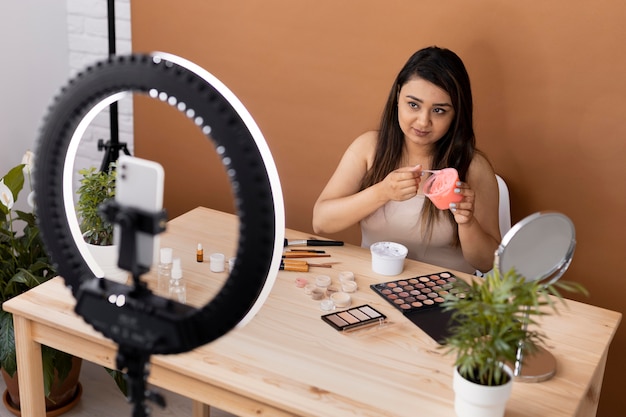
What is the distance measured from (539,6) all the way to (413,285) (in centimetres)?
92

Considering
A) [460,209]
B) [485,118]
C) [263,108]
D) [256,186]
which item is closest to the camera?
[256,186]

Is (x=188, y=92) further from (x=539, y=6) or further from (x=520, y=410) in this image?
(x=539, y=6)

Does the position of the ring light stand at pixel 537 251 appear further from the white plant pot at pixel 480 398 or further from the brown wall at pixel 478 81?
the brown wall at pixel 478 81

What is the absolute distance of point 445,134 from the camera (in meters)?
1.98

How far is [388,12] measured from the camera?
2182 millimetres

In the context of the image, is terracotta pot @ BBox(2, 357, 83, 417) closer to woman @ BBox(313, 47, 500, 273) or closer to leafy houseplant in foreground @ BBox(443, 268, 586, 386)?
woman @ BBox(313, 47, 500, 273)

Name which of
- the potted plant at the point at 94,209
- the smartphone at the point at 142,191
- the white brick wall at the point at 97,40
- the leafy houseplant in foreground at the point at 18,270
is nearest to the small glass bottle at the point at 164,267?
the potted plant at the point at 94,209

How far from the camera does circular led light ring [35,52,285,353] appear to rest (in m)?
0.51

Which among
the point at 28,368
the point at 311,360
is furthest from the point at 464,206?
the point at 28,368

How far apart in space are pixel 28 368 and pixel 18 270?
64cm

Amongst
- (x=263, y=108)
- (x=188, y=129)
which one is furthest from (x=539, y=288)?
(x=188, y=129)

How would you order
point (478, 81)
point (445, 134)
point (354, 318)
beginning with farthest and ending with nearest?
point (478, 81)
point (445, 134)
point (354, 318)

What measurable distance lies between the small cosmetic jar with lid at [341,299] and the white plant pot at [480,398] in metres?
0.42

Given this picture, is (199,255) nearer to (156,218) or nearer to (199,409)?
(199,409)
